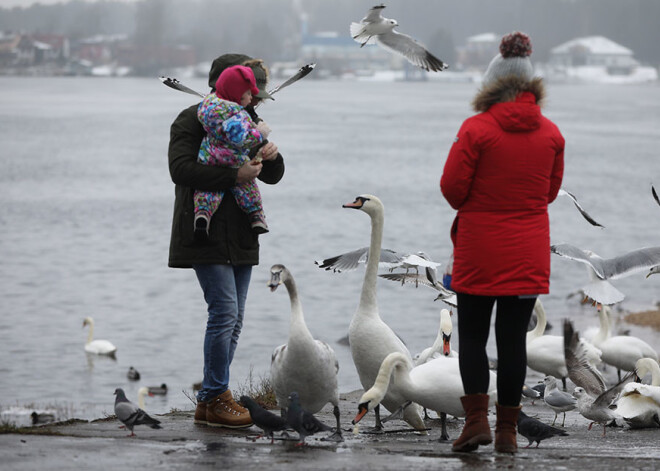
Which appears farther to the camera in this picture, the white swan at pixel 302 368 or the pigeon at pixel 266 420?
the white swan at pixel 302 368

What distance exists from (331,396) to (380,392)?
39 centimetres

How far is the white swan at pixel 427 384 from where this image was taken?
19.2 feet

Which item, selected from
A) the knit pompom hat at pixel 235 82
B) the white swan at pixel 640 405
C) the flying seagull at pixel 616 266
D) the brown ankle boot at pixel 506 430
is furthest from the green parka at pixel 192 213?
the flying seagull at pixel 616 266

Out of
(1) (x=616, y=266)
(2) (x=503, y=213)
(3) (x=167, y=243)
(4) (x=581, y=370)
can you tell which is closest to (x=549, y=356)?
(1) (x=616, y=266)

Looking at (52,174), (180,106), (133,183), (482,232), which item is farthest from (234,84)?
(180,106)

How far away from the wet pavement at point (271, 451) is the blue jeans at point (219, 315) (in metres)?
0.28

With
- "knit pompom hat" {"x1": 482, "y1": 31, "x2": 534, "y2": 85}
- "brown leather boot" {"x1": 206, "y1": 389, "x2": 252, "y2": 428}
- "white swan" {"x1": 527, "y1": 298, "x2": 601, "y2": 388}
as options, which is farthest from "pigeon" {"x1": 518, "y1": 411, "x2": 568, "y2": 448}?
"white swan" {"x1": 527, "y1": 298, "x2": 601, "y2": 388}

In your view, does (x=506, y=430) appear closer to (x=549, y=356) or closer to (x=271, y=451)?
(x=271, y=451)

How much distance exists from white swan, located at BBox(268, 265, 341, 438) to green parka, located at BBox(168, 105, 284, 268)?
0.26 m

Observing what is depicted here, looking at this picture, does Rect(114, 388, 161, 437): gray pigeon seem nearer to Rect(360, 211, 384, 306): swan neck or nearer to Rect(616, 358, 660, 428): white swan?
Rect(360, 211, 384, 306): swan neck

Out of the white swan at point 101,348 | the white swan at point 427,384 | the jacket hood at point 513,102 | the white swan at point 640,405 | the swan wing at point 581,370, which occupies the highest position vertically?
the jacket hood at point 513,102

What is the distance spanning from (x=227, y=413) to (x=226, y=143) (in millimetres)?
1479

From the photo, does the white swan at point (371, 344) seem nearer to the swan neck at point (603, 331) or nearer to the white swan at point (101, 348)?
the swan neck at point (603, 331)

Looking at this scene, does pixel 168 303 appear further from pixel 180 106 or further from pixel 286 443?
pixel 180 106
